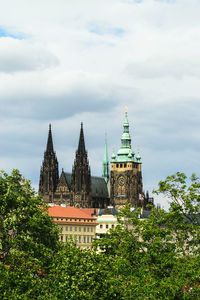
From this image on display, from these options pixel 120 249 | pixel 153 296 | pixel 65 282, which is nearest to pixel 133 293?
pixel 153 296

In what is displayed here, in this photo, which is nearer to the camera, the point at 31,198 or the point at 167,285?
the point at 167,285

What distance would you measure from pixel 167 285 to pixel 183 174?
11.0 meters

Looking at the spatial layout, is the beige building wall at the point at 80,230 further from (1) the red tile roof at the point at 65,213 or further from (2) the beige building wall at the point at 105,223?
(2) the beige building wall at the point at 105,223

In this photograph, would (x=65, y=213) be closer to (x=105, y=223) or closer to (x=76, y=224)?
(x=76, y=224)

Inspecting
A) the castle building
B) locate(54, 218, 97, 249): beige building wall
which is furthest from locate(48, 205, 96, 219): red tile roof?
locate(54, 218, 97, 249): beige building wall

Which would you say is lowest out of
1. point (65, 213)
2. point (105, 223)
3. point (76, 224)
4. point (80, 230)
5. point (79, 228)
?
point (80, 230)

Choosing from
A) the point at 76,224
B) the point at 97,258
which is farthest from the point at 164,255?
the point at 76,224

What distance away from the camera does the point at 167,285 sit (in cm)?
5762

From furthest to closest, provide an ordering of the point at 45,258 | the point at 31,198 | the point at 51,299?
the point at 31,198
the point at 45,258
the point at 51,299

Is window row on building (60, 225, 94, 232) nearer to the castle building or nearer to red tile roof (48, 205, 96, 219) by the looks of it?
the castle building

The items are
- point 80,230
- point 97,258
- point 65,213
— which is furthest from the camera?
point 80,230

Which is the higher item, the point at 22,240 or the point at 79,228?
the point at 79,228

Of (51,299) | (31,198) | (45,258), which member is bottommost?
(51,299)

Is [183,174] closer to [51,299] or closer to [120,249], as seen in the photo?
[120,249]
